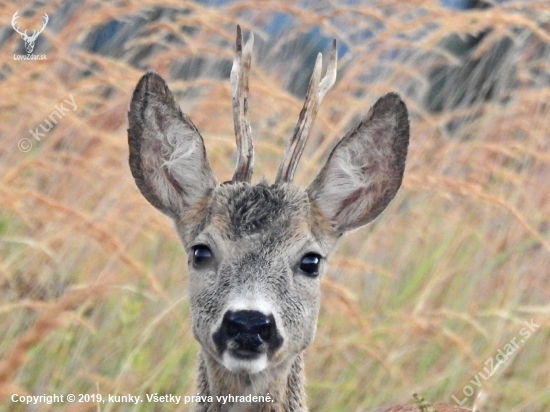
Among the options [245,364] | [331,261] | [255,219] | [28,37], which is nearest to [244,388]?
[245,364]

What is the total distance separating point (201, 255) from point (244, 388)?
18.9 inches

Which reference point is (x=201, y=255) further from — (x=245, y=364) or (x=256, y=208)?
(x=245, y=364)

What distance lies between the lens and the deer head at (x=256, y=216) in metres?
3.45

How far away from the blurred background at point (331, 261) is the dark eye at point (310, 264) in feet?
2.54

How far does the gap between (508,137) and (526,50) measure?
800 mm

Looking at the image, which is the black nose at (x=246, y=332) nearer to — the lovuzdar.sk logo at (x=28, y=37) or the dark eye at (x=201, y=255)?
the dark eye at (x=201, y=255)

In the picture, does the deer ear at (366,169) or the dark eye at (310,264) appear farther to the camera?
the deer ear at (366,169)

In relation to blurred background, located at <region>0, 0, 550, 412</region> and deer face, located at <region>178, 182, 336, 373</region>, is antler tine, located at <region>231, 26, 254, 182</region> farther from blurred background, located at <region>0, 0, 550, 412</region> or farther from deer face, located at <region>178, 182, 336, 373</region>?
blurred background, located at <region>0, 0, 550, 412</region>

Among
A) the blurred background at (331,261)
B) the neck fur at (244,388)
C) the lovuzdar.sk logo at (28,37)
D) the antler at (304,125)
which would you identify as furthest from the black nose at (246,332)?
the lovuzdar.sk logo at (28,37)

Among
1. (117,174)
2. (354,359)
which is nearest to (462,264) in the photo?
(354,359)

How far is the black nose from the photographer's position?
326 centimetres

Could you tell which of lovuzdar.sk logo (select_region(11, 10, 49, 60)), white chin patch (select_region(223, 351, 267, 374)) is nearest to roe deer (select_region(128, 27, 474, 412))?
white chin patch (select_region(223, 351, 267, 374))

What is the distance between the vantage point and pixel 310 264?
3.74m

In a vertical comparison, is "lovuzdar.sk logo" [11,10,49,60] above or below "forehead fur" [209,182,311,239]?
below
